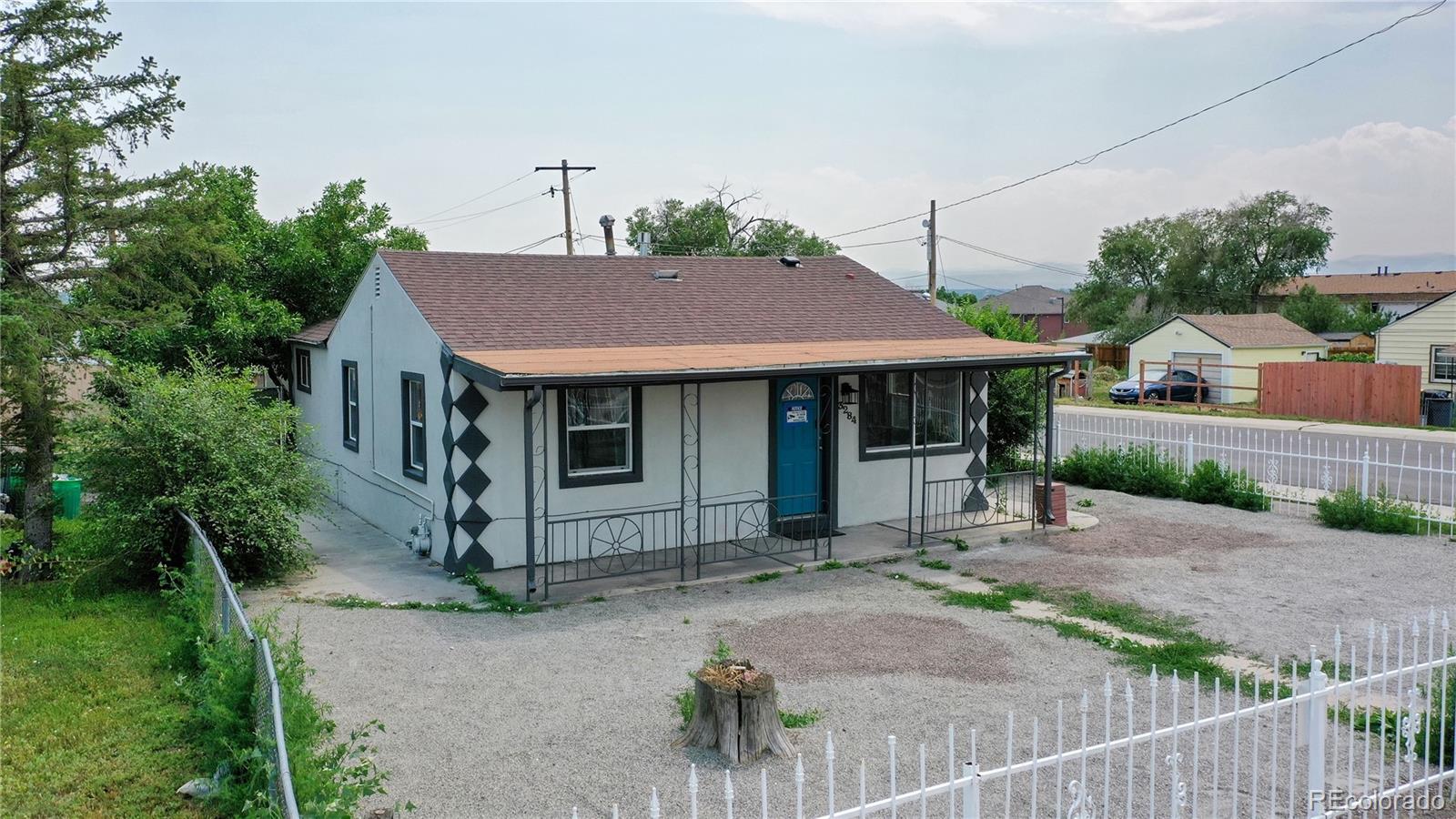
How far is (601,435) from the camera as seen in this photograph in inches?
520

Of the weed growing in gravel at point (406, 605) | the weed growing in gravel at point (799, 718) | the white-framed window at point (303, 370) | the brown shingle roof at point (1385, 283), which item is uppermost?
the brown shingle roof at point (1385, 283)

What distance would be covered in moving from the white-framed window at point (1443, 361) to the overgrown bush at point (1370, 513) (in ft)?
81.9

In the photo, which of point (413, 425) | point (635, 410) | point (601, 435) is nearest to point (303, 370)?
point (413, 425)

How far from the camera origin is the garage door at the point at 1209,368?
134 ft

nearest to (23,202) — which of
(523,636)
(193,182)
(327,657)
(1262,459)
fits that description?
(193,182)

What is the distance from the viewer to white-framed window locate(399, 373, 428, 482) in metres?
13.6

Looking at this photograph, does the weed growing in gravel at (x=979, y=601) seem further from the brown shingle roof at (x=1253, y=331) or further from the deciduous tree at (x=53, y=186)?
the brown shingle roof at (x=1253, y=331)

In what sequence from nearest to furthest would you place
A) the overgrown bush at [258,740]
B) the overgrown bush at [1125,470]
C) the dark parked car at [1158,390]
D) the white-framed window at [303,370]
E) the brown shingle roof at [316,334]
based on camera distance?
1. the overgrown bush at [258,740]
2. the overgrown bush at [1125,470]
3. the brown shingle roof at [316,334]
4. the white-framed window at [303,370]
5. the dark parked car at [1158,390]

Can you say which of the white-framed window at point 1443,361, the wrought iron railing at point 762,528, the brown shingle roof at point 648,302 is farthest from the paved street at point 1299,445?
the white-framed window at point 1443,361

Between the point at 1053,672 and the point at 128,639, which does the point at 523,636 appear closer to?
the point at 128,639

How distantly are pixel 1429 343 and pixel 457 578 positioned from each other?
36.1 meters

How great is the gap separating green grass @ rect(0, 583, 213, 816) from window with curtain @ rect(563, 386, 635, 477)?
4700 mm

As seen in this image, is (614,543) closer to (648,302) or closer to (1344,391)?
(648,302)

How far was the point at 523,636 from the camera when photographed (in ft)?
33.2
